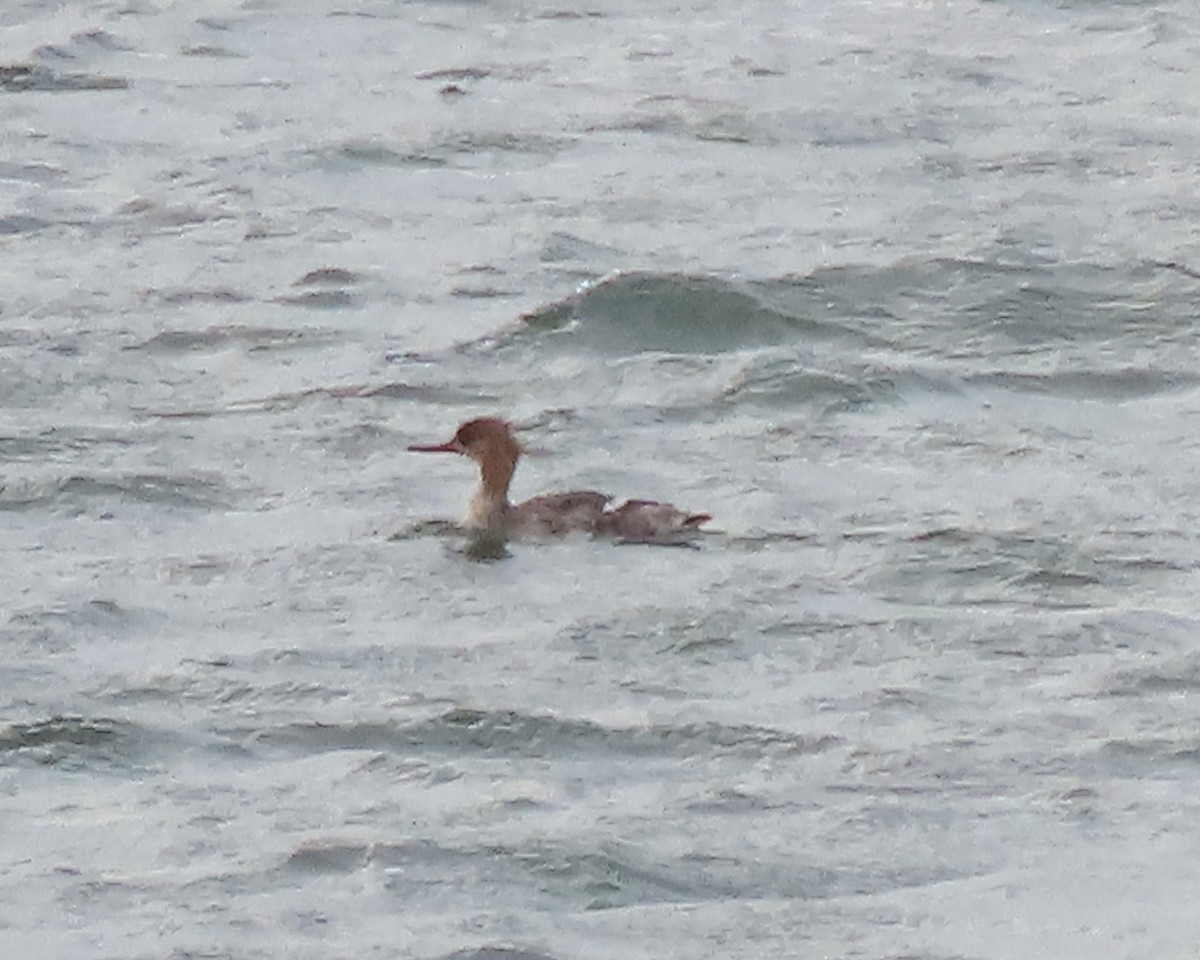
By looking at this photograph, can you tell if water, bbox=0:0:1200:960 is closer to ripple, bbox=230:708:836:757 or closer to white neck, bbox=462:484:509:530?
ripple, bbox=230:708:836:757

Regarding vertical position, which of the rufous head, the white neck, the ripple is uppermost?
the rufous head

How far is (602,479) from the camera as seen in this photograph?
9047 mm

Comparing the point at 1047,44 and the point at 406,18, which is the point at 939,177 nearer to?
the point at 1047,44

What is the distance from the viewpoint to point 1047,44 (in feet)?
46.8

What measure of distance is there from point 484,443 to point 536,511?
0.83ft

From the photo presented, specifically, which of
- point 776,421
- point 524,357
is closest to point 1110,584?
point 776,421

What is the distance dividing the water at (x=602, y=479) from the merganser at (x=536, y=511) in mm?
Answer: 84

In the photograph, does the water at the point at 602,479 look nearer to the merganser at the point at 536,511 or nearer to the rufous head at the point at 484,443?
the merganser at the point at 536,511

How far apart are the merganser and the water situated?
8 cm

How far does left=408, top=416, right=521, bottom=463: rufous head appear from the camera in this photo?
342 inches

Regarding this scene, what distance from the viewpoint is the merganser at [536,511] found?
8.38m

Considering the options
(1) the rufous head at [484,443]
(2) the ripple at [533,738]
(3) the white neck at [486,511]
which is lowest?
(2) the ripple at [533,738]

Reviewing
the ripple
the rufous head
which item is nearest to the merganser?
the rufous head

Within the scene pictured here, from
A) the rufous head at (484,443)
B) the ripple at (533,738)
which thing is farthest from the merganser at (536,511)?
the ripple at (533,738)
